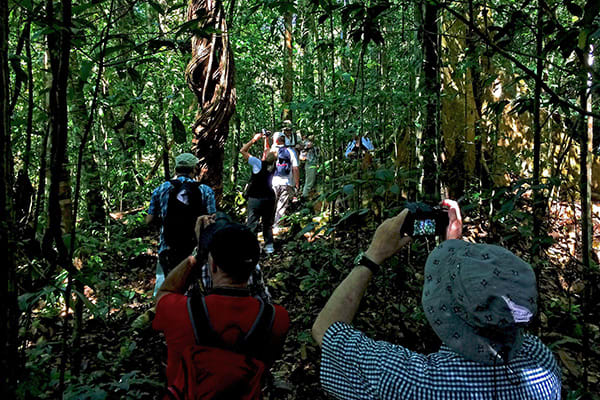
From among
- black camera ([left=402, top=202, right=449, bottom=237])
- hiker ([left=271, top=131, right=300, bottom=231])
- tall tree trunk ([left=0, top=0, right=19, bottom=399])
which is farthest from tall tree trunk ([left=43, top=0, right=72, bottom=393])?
hiker ([left=271, top=131, right=300, bottom=231])

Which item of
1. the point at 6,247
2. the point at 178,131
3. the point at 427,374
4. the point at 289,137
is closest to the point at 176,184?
the point at 178,131

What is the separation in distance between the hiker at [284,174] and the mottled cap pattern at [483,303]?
655cm

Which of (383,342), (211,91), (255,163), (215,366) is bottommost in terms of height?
(215,366)

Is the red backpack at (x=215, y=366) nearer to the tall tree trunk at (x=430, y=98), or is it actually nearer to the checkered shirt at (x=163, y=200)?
the tall tree trunk at (x=430, y=98)

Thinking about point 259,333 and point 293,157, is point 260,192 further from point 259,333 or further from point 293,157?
point 259,333

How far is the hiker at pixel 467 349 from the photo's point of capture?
3.45 feet

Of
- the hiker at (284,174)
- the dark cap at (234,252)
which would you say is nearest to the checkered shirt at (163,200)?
the dark cap at (234,252)

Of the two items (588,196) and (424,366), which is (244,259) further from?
(588,196)

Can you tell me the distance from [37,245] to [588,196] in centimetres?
352

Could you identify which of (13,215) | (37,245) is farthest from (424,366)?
(37,245)

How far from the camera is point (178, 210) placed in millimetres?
4488

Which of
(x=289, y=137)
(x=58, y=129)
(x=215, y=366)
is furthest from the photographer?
(x=289, y=137)

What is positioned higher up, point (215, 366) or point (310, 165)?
point (310, 165)

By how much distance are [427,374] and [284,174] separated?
22.6ft
